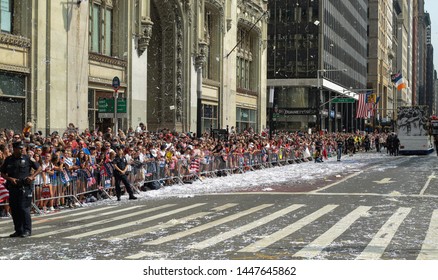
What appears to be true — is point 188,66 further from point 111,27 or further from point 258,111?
point 258,111

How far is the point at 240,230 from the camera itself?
13.2 metres

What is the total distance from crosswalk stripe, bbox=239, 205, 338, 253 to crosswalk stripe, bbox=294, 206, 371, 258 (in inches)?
26.1

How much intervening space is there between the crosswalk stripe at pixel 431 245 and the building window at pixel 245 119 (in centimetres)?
4326

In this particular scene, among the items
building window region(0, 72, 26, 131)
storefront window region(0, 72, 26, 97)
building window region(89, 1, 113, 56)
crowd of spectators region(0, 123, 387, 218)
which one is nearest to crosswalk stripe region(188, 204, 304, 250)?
crowd of spectators region(0, 123, 387, 218)

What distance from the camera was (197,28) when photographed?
1829 inches

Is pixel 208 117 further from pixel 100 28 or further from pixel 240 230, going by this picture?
pixel 240 230

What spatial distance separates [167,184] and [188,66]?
A: 21.5m

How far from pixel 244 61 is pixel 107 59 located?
2737cm

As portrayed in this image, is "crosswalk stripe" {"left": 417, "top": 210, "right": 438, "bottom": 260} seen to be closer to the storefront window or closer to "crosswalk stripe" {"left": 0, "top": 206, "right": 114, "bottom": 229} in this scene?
"crosswalk stripe" {"left": 0, "top": 206, "right": 114, "bottom": 229}

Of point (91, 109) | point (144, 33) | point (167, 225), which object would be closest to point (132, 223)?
point (167, 225)

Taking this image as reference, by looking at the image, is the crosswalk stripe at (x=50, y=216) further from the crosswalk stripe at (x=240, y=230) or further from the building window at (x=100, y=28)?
the building window at (x=100, y=28)

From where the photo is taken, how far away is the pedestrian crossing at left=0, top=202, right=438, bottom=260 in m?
10.7

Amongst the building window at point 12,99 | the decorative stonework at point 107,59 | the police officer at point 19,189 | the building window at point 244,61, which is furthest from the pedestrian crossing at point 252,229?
the building window at point 244,61

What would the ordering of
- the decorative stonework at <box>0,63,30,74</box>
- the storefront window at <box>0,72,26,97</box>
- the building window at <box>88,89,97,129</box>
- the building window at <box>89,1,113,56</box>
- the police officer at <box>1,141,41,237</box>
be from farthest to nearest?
the building window at <box>89,1,113,56</box>, the building window at <box>88,89,97,129</box>, the storefront window at <box>0,72,26,97</box>, the decorative stonework at <box>0,63,30,74</box>, the police officer at <box>1,141,41,237</box>
